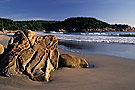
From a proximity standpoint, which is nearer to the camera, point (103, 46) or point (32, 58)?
point (32, 58)

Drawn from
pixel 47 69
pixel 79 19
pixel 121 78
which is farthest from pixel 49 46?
pixel 79 19

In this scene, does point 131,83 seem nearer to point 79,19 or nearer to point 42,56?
point 42,56

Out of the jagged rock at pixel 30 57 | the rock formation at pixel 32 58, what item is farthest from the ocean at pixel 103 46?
the jagged rock at pixel 30 57

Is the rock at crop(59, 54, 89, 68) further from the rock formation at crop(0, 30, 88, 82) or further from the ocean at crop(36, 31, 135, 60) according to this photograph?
the ocean at crop(36, 31, 135, 60)

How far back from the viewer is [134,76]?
5.16 meters

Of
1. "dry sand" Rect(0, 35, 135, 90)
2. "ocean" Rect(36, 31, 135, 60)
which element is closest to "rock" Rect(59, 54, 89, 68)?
"dry sand" Rect(0, 35, 135, 90)

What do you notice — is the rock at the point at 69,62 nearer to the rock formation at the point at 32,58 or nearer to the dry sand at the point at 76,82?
the rock formation at the point at 32,58

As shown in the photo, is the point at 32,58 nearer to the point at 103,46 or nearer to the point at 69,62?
the point at 69,62

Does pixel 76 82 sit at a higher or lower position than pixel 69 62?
lower

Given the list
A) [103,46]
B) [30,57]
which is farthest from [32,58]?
[103,46]

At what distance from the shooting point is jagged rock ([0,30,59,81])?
4789mm

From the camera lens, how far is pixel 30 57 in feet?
17.2

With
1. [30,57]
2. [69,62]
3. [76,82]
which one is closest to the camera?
[76,82]

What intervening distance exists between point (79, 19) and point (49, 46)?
4978 inches
